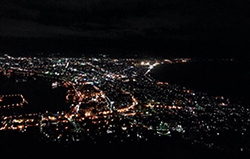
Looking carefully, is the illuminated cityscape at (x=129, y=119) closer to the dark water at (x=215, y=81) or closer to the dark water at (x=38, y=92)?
the dark water at (x=38, y=92)

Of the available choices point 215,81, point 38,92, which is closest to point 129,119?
point 38,92

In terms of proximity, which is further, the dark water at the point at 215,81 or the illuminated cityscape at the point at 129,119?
the dark water at the point at 215,81

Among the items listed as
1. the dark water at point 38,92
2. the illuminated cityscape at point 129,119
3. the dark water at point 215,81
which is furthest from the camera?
the dark water at point 215,81

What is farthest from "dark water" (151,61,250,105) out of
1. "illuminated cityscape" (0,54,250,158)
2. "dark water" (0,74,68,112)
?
"dark water" (0,74,68,112)

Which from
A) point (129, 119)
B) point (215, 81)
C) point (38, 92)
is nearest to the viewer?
point (129, 119)

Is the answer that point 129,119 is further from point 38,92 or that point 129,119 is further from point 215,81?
point 215,81

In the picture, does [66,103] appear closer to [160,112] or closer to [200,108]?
[160,112]

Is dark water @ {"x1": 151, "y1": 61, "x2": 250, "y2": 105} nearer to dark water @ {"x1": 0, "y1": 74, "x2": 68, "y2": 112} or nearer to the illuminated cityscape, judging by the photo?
the illuminated cityscape

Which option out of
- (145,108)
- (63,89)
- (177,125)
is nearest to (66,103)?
(63,89)

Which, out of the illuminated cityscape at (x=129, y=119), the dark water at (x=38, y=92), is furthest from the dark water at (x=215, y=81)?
the dark water at (x=38, y=92)

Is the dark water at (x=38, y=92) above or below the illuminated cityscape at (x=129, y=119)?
above

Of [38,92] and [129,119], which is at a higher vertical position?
[38,92]

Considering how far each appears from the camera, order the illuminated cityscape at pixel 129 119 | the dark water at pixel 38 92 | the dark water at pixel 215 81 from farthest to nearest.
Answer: the dark water at pixel 215 81
the dark water at pixel 38 92
the illuminated cityscape at pixel 129 119
